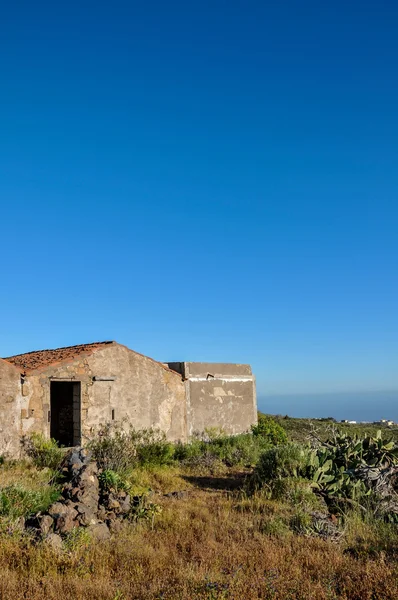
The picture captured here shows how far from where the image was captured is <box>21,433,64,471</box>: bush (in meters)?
14.7

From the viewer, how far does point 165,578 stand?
21.9ft

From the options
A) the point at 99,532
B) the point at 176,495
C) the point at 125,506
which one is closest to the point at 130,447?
the point at 176,495

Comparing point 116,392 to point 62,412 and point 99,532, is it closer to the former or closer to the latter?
point 62,412

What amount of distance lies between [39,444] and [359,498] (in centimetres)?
908

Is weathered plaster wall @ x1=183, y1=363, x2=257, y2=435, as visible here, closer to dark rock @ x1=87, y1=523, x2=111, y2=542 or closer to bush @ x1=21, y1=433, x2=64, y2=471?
bush @ x1=21, y1=433, x2=64, y2=471

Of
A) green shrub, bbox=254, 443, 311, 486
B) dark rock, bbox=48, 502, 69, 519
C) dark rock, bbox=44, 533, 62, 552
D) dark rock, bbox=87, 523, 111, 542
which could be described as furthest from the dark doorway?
dark rock, bbox=44, 533, 62, 552

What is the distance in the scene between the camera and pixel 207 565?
7.20 metres

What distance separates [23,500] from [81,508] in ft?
3.74

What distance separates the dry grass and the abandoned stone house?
709 centimetres

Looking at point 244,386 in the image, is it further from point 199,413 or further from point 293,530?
point 293,530

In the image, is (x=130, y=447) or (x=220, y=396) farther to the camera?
(x=220, y=396)

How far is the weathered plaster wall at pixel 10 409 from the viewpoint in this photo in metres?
14.9

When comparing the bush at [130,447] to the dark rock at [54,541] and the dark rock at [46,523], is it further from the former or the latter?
the dark rock at [54,541]

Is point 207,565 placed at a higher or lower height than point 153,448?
lower
